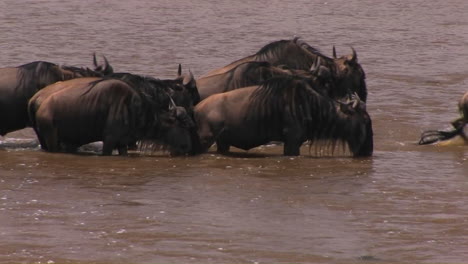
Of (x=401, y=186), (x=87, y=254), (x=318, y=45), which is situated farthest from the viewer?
(x=318, y=45)

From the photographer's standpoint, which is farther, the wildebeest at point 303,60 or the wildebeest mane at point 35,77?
the wildebeest at point 303,60

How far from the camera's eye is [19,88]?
12.7 metres

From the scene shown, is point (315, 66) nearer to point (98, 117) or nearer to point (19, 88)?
point (98, 117)

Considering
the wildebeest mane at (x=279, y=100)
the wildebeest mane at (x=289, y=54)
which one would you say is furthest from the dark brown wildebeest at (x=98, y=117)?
the wildebeest mane at (x=289, y=54)

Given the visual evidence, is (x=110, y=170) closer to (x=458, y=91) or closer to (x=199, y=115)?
(x=199, y=115)

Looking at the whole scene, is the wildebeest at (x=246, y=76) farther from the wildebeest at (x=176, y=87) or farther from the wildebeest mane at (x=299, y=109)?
the wildebeest mane at (x=299, y=109)

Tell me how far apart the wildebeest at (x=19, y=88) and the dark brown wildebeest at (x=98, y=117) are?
0.38 m

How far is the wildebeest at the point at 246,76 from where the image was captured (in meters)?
13.4

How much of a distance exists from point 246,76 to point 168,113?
1.11 meters

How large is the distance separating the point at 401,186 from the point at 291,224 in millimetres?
1868

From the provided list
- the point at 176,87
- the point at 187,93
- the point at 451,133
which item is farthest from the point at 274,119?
the point at 451,133

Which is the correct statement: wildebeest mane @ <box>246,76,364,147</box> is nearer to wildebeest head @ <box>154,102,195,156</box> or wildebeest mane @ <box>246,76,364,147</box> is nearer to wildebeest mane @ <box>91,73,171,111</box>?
wildebeest head @ <box>154,102,195,156</box>

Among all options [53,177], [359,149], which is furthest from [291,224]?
[359,149]

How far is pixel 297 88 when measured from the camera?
12625 mm
